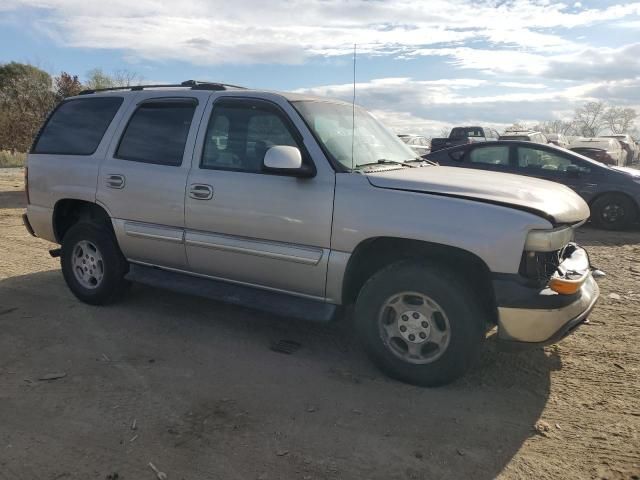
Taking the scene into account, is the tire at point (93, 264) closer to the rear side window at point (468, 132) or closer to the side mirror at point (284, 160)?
the side mirror at point (284, 160)

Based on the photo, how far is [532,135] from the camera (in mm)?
21609

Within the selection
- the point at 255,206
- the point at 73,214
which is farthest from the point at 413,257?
the point at 73,214

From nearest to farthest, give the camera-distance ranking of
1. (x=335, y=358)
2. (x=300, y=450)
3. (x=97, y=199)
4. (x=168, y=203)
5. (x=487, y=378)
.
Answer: (x=300, y=450) < (x=487, y=378) < (x=335, y=358) < (x=168, y=203) < (x=97, y=199)

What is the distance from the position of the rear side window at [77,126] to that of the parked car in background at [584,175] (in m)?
6.57

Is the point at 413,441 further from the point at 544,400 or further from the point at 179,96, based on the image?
the point at 179,96

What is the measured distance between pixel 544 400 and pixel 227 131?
3.06 meters

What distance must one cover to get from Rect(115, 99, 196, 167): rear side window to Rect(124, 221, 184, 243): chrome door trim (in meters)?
0.55

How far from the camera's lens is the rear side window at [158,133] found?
14.8ft

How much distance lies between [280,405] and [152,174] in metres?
→ 2.31

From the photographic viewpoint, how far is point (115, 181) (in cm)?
475

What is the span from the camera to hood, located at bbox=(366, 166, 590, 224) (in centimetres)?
329

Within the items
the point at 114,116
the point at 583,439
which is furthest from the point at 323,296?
the point at 114,116

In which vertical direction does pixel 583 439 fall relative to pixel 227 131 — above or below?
below

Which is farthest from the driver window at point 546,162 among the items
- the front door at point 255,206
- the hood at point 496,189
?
the front door at point 255,206
